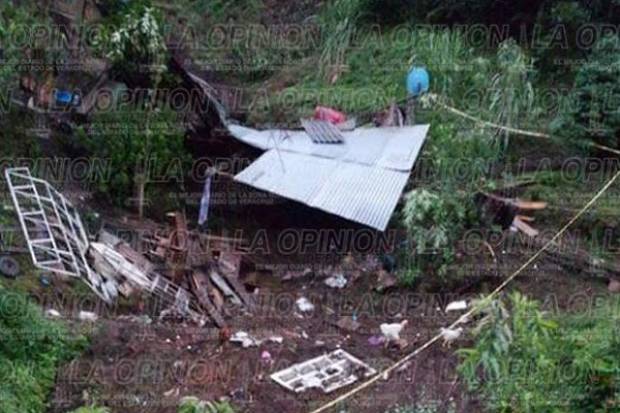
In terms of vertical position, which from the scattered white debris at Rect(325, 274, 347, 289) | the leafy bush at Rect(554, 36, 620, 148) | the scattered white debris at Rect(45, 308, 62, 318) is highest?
the leafy bush at Rect(554, 36, 620, 148)

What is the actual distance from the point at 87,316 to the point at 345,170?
2.83 meters

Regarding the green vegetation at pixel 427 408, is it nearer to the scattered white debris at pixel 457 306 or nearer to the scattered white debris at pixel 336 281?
the scattered white debris at pixel 457 306

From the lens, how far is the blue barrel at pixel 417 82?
9.30m

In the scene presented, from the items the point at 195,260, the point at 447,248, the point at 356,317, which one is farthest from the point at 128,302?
the point at 447,248

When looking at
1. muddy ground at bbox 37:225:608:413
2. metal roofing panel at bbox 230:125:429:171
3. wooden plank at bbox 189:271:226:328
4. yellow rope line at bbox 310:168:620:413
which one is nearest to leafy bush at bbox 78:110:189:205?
metal roofing panel at bbox 230:125:429:171

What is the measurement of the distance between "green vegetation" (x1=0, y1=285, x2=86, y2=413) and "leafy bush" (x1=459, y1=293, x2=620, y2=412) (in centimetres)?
290

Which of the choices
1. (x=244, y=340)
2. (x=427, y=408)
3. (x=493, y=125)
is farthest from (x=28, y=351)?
(x=493, y=125)

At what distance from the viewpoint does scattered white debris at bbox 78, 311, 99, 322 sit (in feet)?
21.6

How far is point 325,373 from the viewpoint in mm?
6059

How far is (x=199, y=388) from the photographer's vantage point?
5.85m

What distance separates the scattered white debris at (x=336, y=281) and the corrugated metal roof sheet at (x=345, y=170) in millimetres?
820

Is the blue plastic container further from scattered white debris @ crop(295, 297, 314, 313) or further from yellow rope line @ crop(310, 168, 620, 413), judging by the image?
yellow rope line @ crop(310, 168, 620, 413)

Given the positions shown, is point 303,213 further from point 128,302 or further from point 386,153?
point 128,302

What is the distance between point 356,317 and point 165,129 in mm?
3039
